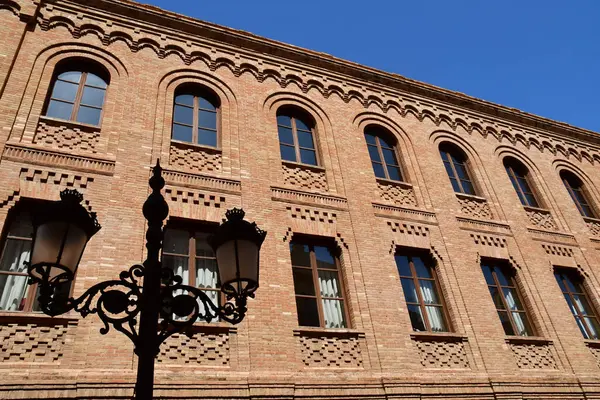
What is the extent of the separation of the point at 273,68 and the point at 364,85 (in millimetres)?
2725

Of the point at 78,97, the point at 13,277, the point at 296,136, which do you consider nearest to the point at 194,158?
the point at 78,97

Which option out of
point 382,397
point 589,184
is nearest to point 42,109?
point 382,397

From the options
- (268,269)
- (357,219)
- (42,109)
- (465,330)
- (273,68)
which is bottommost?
(465,330)

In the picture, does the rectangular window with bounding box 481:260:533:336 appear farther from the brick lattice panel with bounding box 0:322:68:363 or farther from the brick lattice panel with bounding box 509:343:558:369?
the brick lattice panel with bounding box 0:322:68:363

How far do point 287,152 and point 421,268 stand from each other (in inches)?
152

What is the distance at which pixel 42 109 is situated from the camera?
823 centimetres

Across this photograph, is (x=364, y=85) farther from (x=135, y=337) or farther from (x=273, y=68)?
(x=135, y=337)

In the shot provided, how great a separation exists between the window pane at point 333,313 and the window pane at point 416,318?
1401 mm

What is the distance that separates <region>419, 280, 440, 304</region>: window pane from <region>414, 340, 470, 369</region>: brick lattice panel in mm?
911

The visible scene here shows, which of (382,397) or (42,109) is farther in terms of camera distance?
(42,109)

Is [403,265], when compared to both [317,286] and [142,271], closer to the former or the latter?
[317,286]

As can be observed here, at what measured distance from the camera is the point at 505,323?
9383 mm

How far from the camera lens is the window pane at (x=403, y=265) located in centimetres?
918

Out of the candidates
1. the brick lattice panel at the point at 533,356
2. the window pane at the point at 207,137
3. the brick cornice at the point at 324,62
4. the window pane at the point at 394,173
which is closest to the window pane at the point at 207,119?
the window pane at the point at 207,137
